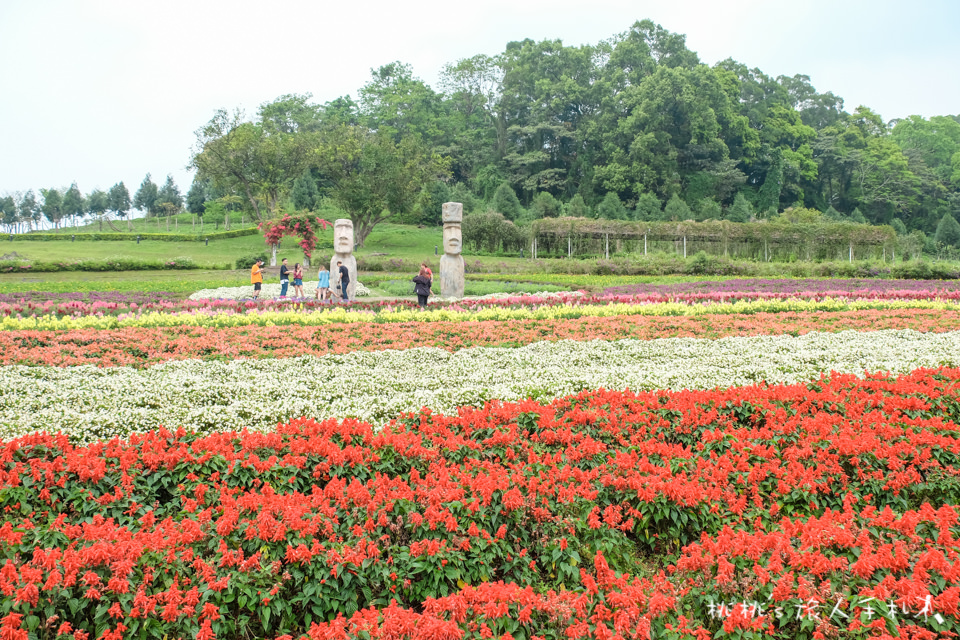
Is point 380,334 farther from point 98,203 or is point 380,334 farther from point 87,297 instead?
point 98,203

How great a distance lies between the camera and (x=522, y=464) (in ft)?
15.3

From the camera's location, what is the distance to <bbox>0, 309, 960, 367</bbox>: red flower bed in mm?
9047

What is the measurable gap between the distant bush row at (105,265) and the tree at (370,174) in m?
12.8

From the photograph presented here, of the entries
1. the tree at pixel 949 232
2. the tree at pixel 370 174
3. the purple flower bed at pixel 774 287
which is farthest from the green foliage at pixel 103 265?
the tree at pixel 949 232

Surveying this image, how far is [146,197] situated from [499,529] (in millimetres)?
79638

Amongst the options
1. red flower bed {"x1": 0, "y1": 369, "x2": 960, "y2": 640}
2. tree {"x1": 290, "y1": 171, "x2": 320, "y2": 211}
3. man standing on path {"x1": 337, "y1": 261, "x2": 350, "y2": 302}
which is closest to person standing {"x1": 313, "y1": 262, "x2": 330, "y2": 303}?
man standing on path {"x1": 337, "y1": 261, "x2": 350, "y2": 302}

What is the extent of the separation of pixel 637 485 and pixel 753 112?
76.8 m

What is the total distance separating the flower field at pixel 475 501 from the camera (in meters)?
3.03

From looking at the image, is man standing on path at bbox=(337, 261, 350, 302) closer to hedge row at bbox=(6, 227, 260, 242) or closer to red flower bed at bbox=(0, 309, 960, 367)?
red flower bed at bbox=(0, 309, 960, 367)

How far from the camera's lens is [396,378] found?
794 centimetres

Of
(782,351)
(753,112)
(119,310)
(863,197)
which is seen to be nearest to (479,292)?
(119,310)

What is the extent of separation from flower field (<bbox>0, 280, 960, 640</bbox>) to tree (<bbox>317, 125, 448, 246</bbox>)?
1427 inches

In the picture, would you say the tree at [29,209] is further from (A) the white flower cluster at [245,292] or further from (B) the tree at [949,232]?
(B) the tree at [949,232]

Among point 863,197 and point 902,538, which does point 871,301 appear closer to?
point 902,538
